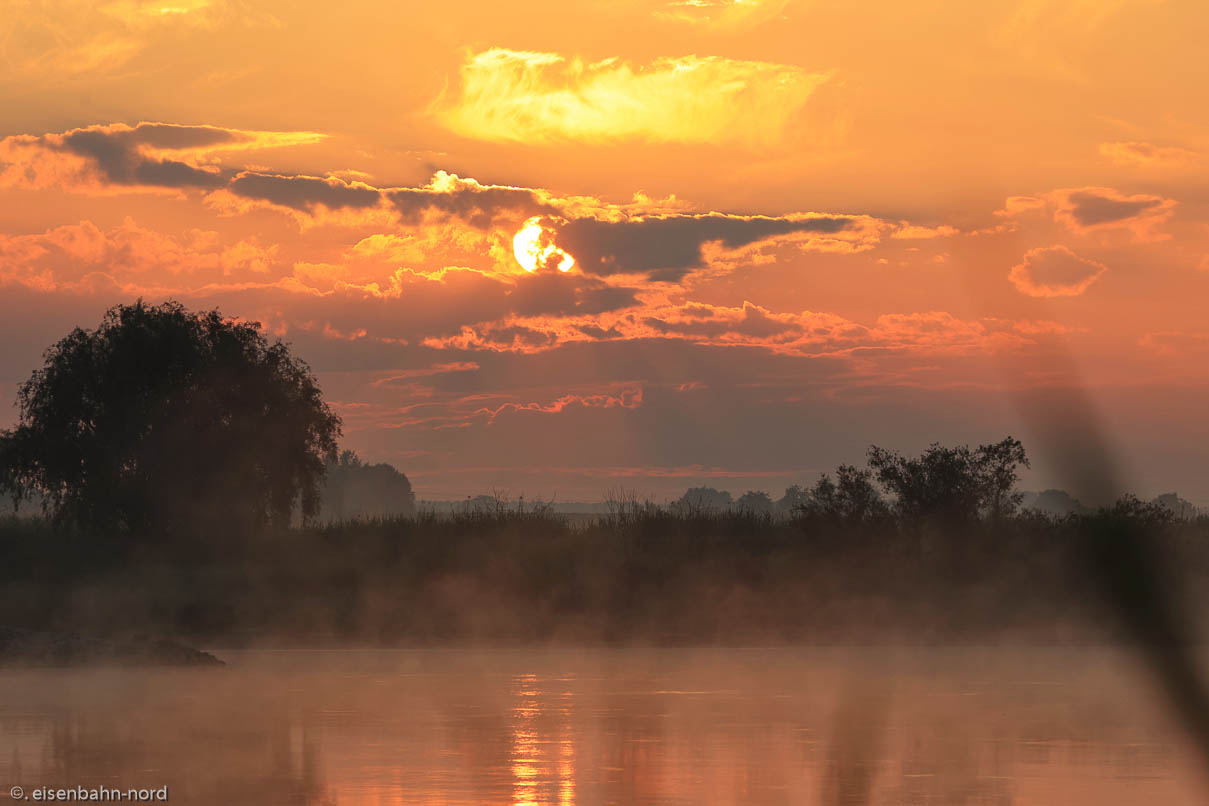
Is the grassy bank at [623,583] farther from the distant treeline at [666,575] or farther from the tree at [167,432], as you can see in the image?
the tree at [167,432]

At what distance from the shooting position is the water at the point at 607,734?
1565 centimetres

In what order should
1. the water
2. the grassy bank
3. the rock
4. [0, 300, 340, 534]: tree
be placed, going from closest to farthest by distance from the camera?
the water → the rock → the grassy bank → [0, 300, 340, 534]: tree

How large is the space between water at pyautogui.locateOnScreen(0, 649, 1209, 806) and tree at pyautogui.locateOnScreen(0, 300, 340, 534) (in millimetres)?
19673

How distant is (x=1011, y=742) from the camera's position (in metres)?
19.2

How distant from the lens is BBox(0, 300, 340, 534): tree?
50.1 m

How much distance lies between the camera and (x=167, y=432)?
1980 inches

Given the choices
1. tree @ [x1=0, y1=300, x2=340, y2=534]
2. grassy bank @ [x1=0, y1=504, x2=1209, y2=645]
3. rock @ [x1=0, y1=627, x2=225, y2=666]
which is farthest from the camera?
tree @ [x1=0, y1=300, x2=340, y2=534]

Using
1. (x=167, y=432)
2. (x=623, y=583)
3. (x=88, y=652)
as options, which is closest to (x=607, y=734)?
(x=88, y=652)

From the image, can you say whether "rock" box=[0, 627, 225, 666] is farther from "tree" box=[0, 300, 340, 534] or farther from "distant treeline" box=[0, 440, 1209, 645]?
"tree" box=[0, 300, 340, 534]

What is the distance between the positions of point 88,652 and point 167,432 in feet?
62.0

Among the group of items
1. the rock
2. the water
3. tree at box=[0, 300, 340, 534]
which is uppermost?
tree at box=[0, 300, 340, 534]

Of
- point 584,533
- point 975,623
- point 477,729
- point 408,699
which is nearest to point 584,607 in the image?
point 584,533

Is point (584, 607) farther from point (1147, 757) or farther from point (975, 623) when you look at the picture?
point (1147, 757)

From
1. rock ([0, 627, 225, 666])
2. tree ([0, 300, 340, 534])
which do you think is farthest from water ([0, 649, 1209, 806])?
tree ([0, 300, 340, 534])
